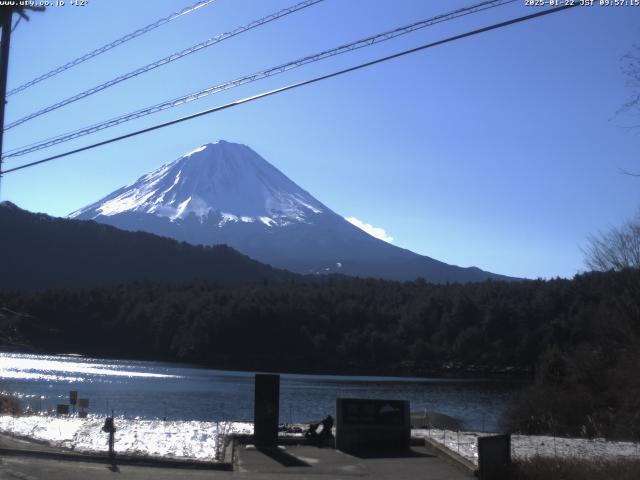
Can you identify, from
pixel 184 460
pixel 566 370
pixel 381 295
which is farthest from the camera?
pixel 381 295

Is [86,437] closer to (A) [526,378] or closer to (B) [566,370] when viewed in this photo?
(B) [566,370]

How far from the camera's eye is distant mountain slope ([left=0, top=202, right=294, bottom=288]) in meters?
Result: 133

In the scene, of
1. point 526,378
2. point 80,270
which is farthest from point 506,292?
point 80,270

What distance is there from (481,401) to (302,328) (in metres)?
46.2

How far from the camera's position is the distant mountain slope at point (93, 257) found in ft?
437

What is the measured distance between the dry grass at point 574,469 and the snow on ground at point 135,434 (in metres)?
5.96

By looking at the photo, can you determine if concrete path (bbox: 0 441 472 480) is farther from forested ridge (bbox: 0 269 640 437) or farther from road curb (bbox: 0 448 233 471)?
forested ridge (bbox: 0 269 640 437)

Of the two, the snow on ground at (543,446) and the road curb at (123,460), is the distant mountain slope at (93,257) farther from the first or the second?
the snow on ground at (543,446)

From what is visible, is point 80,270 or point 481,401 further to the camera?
point 80,270

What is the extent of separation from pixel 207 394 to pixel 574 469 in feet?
118

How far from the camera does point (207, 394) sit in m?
47.6

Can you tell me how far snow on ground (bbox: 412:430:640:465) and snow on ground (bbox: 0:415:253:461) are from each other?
4.87 meters

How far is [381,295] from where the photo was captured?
112562 millimetres

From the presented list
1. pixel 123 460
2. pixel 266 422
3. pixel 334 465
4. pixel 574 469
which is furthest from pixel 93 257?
pixel 574 469
